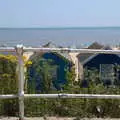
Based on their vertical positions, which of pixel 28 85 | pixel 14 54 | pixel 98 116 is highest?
pixel 14 54

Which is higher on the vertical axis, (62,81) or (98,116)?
(62,81)

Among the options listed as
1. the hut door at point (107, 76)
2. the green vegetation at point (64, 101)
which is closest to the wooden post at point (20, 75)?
the green vegetation at point (64, 101)

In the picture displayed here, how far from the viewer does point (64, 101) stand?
789cm

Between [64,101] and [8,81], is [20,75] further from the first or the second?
[64,101]

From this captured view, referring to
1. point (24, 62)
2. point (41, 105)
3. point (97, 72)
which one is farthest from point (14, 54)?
point (97, 72)

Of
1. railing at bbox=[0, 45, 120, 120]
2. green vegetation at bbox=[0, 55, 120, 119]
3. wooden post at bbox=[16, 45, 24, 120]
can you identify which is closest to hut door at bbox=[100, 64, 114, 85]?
green vegetation at bbox=[0, 55, 120, 119]

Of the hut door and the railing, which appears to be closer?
the railing

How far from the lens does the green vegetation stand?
786cm

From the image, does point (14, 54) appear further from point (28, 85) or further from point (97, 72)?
point (97, 72)

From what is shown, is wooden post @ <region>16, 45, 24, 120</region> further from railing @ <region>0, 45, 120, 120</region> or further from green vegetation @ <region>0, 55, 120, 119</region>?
green vegetation @ <region>0, 55, 120, 119</region>

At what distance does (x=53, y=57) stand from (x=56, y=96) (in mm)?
1806

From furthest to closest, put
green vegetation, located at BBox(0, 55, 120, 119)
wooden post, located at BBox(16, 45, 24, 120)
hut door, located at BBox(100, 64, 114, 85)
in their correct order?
hut door, located at BBox(100, 64, 114, 85) → green vegetation, located at BBox(0, 55, 120, 119) → wooden post, located at BBox(16, 45, 24, 120)

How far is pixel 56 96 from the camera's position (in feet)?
24.6

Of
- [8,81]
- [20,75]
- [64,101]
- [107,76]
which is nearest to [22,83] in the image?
[20,75]
